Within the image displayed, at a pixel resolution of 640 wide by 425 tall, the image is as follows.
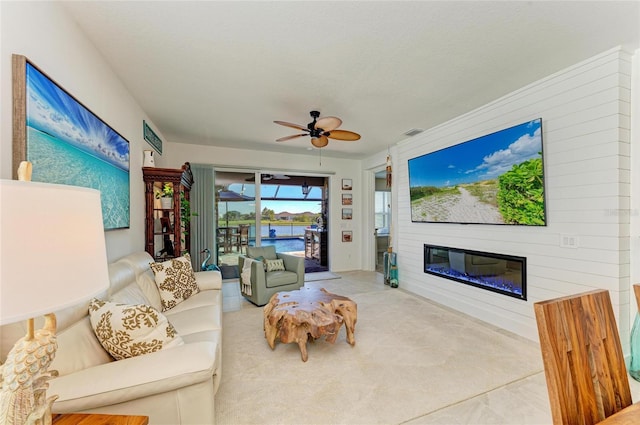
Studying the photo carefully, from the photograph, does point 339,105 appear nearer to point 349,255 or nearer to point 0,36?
point 0,36

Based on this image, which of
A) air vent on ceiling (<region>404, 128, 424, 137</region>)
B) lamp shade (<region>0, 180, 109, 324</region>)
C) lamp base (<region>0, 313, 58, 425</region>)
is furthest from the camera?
A: air vent on ceiling (<region>404, 128, 424, 137</region>)

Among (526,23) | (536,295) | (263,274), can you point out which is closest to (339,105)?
(526,23)

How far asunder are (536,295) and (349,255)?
12.9ft

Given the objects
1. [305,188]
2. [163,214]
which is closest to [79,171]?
[163,214]

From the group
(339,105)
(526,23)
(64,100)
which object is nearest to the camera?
(64,100)

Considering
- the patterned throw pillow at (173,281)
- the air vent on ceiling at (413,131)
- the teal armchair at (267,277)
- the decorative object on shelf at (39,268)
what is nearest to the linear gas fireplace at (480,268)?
the air vent on ceiling at (413,131)

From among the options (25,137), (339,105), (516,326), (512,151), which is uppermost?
(339,105)

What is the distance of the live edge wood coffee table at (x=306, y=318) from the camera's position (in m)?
2.40

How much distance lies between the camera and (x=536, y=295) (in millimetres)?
2783

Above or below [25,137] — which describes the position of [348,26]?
above

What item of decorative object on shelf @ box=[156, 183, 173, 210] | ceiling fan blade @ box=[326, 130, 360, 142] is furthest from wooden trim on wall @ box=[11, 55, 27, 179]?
ceiling fan blade @ box=[326, 130, 360, 142]

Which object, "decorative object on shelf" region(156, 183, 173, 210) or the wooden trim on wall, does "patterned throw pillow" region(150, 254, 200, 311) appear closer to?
"decorative object on shelf" region(156, 183, 173, 210)

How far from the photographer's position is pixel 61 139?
1.68 meters

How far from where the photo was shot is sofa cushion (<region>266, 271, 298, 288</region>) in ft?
12.9
